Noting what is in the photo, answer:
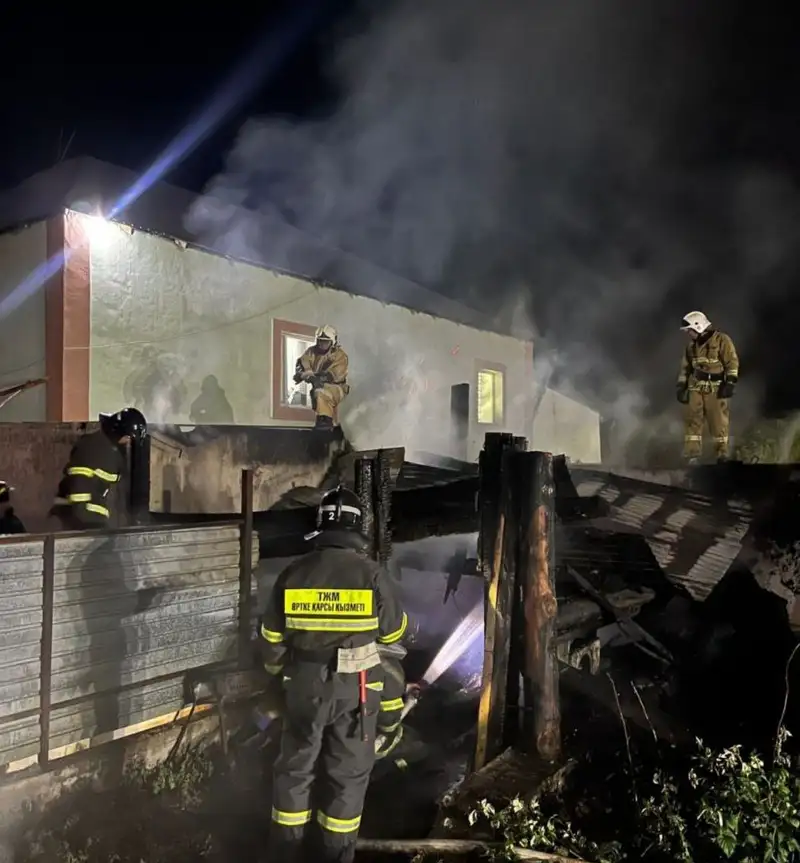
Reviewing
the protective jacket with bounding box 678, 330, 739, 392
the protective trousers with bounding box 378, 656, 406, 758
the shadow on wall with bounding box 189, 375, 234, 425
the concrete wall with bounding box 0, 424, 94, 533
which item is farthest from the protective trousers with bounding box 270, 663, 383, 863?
the shadow on wall with bounding box 189, 375, 234, 425

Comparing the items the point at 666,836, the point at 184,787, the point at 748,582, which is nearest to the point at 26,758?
the point at 184,787

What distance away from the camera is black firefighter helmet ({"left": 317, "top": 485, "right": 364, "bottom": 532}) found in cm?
377

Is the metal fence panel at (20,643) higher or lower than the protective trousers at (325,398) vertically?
lower

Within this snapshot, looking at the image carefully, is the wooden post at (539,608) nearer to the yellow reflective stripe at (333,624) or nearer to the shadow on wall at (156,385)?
the yellow reflective stripe at (333,624)

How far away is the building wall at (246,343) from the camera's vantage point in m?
8.27

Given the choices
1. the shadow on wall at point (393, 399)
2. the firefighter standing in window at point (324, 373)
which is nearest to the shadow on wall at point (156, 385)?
the firefighter standing in window at point (324, 373)

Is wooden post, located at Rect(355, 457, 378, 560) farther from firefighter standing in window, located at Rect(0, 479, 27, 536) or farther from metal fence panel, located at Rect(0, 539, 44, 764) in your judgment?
firefighter standing in window, located at Rect(0, 479, 27, 536)

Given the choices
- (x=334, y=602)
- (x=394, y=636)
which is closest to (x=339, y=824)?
(x=394, y=636)

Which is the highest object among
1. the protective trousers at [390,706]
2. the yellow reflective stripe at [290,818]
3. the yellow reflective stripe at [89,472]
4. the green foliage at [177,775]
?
the yellow reflective stripe at [89,472]

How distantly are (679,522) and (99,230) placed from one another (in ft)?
22.5

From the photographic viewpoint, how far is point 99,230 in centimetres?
812

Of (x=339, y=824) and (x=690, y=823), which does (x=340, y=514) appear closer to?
(x=339, y=824)

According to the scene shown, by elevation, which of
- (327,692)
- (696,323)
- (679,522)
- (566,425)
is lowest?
(327,692)

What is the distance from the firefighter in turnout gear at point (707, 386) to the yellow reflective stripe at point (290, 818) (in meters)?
5.56
